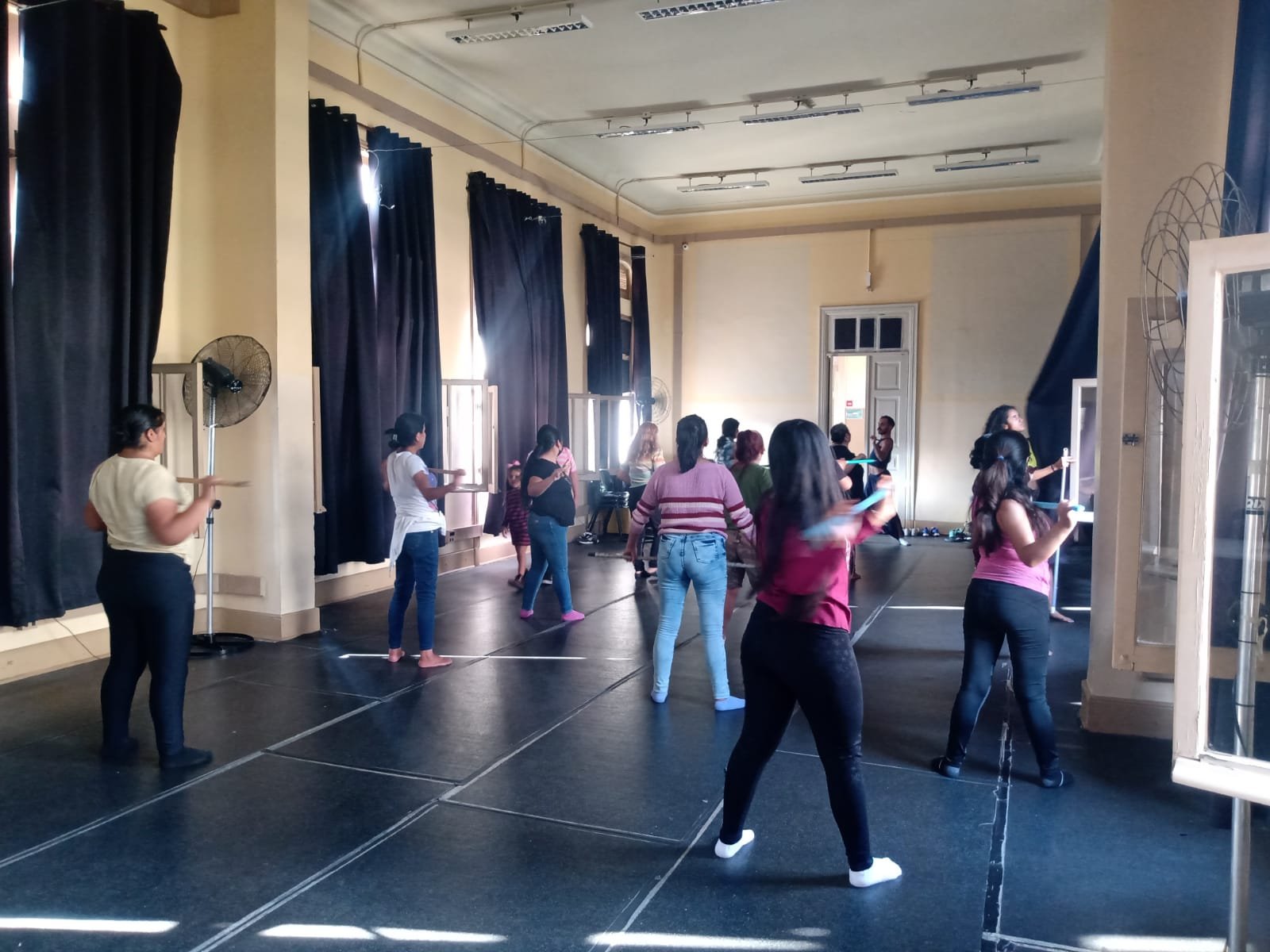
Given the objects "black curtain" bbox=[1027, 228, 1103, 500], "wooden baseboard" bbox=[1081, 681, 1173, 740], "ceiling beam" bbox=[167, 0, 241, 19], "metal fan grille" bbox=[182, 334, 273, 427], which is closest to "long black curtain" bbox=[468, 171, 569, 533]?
"ceiling beam" bbox=[167, 0, 241, 19]

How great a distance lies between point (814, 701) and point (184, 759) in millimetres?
2506

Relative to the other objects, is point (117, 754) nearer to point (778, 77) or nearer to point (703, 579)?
point (703, 579)

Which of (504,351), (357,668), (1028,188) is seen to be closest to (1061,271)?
(1028,188)

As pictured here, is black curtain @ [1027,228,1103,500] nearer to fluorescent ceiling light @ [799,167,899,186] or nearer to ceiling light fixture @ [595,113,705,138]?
fluorescent ceiling light @ [799,167,899,186]

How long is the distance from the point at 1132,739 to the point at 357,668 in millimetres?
3740

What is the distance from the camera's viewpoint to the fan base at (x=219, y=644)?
211 inches

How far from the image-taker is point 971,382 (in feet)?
39.0

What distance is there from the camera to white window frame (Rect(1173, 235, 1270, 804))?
1903mm

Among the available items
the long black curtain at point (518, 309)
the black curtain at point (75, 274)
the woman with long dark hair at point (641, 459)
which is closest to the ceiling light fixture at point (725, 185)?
the long black curtain at point (518, 309)

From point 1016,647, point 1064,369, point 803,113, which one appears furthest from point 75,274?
point 1064,369

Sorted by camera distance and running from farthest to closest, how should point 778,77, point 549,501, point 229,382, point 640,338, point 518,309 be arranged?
1. point 640,338
2. point 518,309
3. point 778,77
4. point 549,501
5. point 229,382

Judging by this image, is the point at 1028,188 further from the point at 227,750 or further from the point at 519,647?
the point at 227,750

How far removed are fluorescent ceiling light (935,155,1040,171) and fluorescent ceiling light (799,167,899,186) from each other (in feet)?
1.92

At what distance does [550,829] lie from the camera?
10.3 feet
